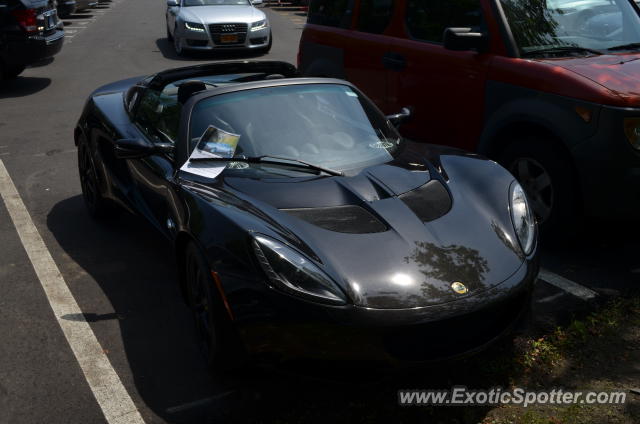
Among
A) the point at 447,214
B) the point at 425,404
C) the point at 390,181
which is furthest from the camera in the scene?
the point at 390,181

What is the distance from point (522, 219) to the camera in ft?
13.2

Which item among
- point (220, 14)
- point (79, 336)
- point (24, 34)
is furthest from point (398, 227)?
point (220, 14)

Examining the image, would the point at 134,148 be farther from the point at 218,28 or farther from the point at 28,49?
the point at 218,28

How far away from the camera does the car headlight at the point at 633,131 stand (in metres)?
4.89

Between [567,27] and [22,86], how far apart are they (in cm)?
968

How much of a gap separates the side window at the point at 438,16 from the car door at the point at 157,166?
88.7 inches

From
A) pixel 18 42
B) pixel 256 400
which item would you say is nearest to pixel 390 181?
pixel 256 400

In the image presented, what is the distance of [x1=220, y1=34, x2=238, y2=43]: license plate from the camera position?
1540 cm

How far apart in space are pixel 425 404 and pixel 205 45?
12845mm

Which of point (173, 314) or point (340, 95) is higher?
point (340, 95)

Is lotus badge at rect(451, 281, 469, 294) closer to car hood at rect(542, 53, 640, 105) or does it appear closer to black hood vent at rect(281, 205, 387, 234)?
black hood vent at rect(281, 205, 387, 234)

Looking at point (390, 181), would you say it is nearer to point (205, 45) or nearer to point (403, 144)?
point (403, 144)

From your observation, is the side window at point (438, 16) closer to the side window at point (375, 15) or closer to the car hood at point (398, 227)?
the side window at point (375, 15)

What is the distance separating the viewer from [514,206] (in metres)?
4.09
